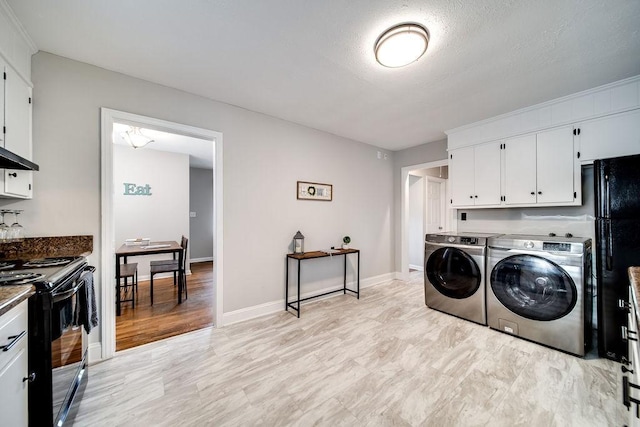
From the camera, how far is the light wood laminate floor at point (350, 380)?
1.56 m

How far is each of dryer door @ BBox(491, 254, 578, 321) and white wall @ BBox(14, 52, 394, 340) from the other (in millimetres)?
2060

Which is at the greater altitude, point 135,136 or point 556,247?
point 135,136

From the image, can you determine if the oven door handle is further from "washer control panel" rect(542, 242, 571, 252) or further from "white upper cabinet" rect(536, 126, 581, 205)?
"white upper cabinet" rect(536, 126, 581, 205)

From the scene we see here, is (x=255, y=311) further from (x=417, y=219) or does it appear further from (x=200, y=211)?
(x=200, y=211)

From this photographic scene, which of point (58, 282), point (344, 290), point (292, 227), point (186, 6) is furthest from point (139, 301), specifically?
point (186, 6)

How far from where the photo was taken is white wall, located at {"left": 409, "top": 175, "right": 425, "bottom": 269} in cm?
560

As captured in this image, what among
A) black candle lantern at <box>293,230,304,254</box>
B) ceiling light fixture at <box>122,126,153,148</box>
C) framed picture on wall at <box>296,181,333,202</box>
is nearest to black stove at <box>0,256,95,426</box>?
black candle lantern at <box>293,230,304,254</box>

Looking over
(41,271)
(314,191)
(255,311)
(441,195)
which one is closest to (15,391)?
(41,271)

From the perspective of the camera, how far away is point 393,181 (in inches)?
189

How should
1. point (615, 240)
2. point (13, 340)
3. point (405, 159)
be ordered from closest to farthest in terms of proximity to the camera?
point (13, 340), point (615, 240), point (405, 159)

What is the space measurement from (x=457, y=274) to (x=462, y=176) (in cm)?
138

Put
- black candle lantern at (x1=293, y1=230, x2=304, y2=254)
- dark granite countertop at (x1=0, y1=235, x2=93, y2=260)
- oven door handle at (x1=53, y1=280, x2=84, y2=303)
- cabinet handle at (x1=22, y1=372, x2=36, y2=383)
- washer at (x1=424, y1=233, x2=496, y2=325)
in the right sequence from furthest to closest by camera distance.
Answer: black candle lantern at (x1=293, y1=230, x2=304, y2=254), washer at (x1=424, y1=233, x2=496, y2=325), dark granite countertop at (x1=0, y1=235, x2=93, y2=260), oven door handle at (x1=53, y1=280, x2=84, y2=303), cabinet handle at (x1=22, y1=372, x2=36, y2=383)

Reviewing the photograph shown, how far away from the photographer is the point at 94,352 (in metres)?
2.11

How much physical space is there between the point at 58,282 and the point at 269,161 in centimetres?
226
